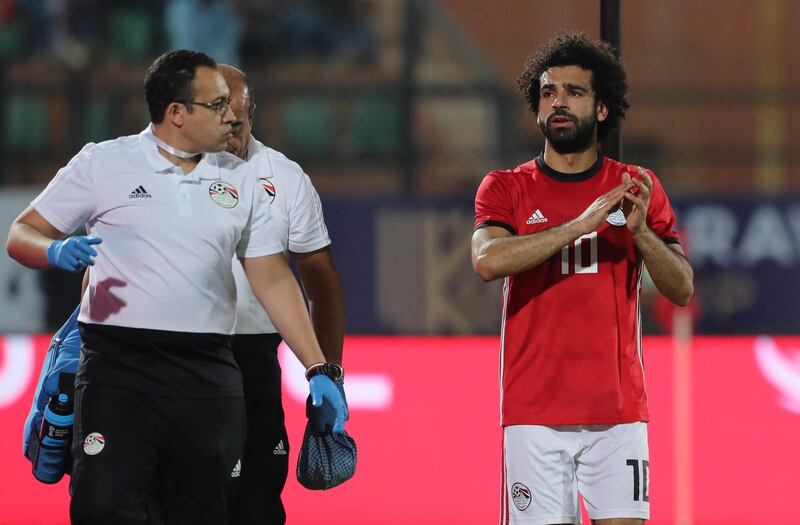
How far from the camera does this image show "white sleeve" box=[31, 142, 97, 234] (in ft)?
14.3

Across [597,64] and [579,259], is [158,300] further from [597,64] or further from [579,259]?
[597,64]

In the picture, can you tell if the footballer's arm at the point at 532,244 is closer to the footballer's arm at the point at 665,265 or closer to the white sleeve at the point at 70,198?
the footballer's arm at the point at 665,265

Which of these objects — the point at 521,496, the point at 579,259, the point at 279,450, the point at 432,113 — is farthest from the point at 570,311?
the point at 432,113

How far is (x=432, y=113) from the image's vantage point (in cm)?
1158

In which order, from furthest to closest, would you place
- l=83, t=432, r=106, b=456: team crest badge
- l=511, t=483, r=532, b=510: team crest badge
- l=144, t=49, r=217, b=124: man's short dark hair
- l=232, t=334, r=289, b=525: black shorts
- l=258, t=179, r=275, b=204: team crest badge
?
l=232, t=334, r=289, b=525: black shorts
l=258, t=179, r=275, b=204: team crest badge
l=511, t=483, r=532, b=510: team crest badge
l=144, t=49, r=217, b=124: man's short dark hair
l=83, t=432, r=106, b=456: team crest badge

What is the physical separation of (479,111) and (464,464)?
4.85m

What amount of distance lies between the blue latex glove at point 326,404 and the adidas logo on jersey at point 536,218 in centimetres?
84

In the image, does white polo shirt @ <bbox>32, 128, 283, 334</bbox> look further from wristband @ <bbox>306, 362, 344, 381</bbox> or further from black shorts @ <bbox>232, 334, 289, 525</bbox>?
black shorts @ <bbox>232, 334, 289, 525</bbox>

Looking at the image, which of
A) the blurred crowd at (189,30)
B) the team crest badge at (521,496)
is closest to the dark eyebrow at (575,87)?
the team crest badge at (521,496)

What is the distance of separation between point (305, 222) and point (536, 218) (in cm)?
86

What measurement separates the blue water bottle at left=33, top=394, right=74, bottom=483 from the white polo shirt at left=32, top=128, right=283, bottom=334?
36cm

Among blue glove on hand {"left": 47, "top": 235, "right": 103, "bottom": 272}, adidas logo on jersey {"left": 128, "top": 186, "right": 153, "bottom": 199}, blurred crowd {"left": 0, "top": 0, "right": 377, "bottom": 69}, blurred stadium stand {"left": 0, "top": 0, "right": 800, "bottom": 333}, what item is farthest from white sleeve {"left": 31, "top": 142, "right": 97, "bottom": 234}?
blurred crowd {"left": 0, "top": 0, "right": 377, "bottom": 69}

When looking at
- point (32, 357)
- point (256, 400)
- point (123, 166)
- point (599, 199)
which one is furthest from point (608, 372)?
point (32, 357)

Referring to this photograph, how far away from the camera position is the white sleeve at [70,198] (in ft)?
14.3
